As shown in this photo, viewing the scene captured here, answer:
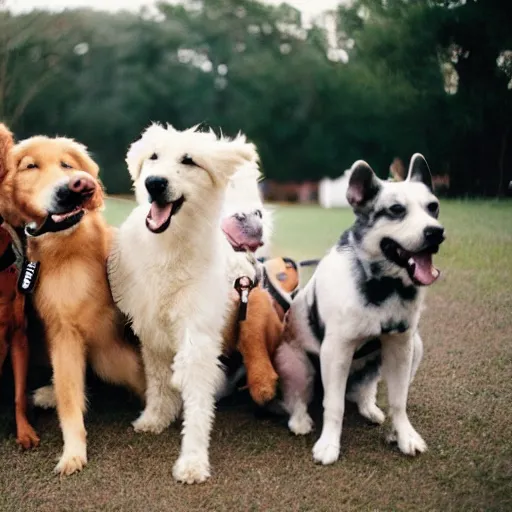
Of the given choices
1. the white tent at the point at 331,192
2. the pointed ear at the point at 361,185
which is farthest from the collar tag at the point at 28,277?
the white tent at the point at 331,192

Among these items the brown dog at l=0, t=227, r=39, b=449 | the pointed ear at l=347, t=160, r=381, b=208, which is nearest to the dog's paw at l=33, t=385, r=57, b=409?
the brown dog at l=0, t=227, r=39, b=449

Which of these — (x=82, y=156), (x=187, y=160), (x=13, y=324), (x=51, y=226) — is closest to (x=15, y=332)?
(x=13, y=324)

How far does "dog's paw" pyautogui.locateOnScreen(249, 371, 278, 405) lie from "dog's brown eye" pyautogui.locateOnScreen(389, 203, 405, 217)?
36.9 inches

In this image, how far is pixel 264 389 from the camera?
246cm

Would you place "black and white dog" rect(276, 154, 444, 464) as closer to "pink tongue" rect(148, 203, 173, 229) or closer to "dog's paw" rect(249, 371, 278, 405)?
"dog's paw" rect(249, 371, 278, 405)

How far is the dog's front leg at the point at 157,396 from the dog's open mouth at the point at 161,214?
2.15 feet

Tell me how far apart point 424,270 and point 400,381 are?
0.55 metres

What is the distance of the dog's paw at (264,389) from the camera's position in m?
2.46

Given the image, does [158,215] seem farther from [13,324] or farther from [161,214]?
[13,324]

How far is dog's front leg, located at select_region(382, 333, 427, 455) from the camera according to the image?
228 centimetres

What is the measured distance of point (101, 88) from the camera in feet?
18.8

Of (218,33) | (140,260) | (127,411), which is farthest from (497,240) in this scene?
(218,33)

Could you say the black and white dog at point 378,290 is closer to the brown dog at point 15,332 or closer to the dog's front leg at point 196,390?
the dog's front leg at point 196,390

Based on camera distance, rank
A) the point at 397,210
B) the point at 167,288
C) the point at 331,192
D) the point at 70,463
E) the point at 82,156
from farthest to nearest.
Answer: the point at 331,192, the point at 82,156, the point at 167,288, the point at 70,463, the point at 397,210
